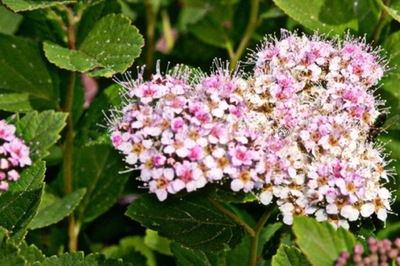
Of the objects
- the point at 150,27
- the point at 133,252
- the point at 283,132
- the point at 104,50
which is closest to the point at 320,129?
the point at 283,132

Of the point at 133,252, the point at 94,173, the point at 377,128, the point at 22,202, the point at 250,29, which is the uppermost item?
the point at 377,128

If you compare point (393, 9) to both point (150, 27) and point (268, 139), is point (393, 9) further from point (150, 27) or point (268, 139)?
point (150, 27)

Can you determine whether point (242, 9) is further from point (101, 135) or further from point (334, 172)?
point (334, 172)

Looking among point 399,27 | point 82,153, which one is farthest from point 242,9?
point 82,153

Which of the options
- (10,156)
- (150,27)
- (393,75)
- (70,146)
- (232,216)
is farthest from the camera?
(150,27)

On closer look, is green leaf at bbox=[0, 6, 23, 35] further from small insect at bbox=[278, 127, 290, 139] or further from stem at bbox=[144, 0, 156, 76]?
small insect at bbox=[278, 127, 290, 139]
